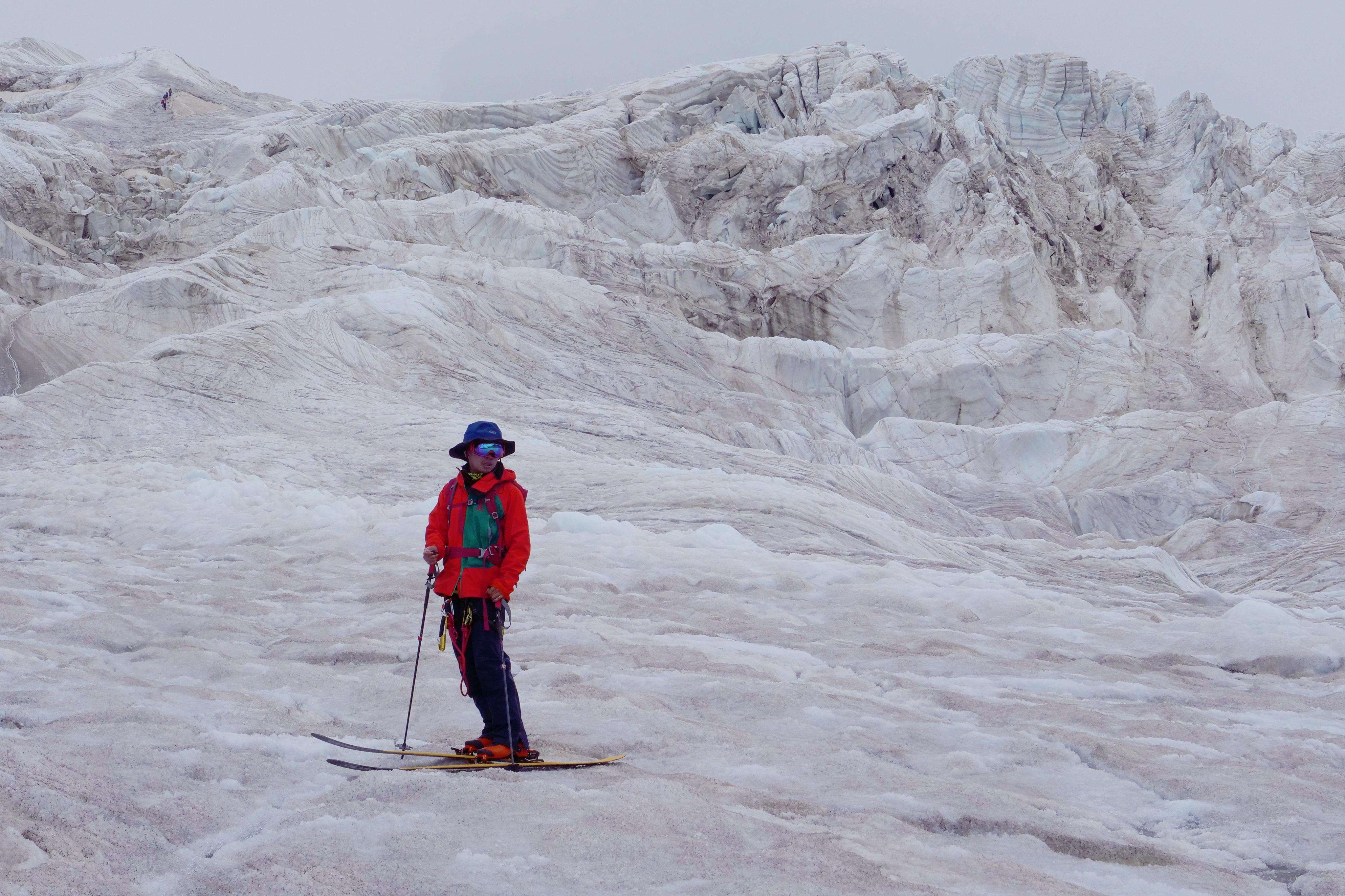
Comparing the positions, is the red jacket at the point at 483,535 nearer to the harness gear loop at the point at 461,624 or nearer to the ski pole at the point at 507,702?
the harness gear loop at the point at 461,624

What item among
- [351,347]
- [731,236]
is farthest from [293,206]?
[731,236]

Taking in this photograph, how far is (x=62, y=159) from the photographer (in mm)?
41250

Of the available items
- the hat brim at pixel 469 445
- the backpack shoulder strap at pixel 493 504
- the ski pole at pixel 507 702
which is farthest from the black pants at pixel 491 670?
the hat brim at pixel 469 445

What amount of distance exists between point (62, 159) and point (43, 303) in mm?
12911

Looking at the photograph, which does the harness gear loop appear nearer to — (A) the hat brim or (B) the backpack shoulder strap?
(B) the backpack shoulder strap

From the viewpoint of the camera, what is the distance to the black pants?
20.2 ft

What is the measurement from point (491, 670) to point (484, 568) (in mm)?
583

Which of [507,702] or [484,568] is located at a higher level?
[484,568]

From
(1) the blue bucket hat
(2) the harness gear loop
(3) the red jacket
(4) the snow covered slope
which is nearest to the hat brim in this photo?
(1) the blue bucket hat

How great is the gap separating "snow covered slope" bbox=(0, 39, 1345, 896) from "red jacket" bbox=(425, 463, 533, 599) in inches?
44.5

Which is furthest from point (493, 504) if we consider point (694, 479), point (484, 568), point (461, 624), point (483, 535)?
point (694, 479)

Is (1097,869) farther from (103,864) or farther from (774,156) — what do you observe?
(774,156)

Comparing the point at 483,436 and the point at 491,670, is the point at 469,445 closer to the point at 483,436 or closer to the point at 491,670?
the point at 483,436

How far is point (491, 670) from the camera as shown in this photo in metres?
6.17
